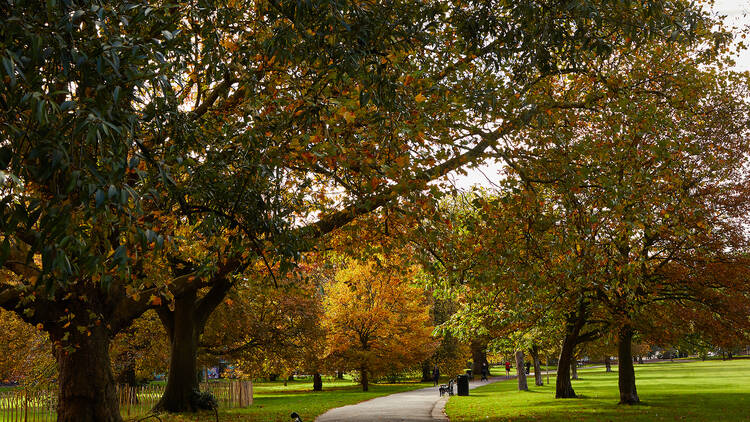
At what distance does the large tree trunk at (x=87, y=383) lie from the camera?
460 inches

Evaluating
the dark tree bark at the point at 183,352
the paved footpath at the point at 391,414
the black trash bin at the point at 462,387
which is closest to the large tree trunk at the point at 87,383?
the dark tree bark at the point at 183,352

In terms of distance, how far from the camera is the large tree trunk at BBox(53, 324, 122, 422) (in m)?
11.7

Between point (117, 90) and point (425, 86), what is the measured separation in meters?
5.30

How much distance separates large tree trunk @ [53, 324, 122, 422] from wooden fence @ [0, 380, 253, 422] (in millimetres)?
8073

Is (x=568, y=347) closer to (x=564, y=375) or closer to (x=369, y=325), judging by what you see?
(x=564, y=375)

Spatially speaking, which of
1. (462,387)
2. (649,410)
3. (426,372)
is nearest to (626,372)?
(649,410)

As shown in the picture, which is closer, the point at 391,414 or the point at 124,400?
the point at 391,414

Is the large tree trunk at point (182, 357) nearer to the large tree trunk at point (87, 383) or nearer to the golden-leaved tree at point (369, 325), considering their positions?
the large tree trunk at point (87, 383)

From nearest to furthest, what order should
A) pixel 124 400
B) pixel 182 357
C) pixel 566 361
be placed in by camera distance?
pixel 182 357 < pixel 124 400 < pixel 566 361

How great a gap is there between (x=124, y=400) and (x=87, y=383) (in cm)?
999

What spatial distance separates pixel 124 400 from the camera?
20.8 m

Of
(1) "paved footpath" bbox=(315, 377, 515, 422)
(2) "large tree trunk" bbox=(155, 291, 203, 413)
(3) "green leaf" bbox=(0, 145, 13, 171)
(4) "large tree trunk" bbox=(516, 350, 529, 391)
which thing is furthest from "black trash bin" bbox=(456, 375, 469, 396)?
(3) "green leaf" bbox=(0, 145, 13, 171)

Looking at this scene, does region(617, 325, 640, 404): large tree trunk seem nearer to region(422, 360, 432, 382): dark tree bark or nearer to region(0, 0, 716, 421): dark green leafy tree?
region(0, 0, 716, 421): dark green leafy tree

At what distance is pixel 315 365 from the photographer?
105ft
